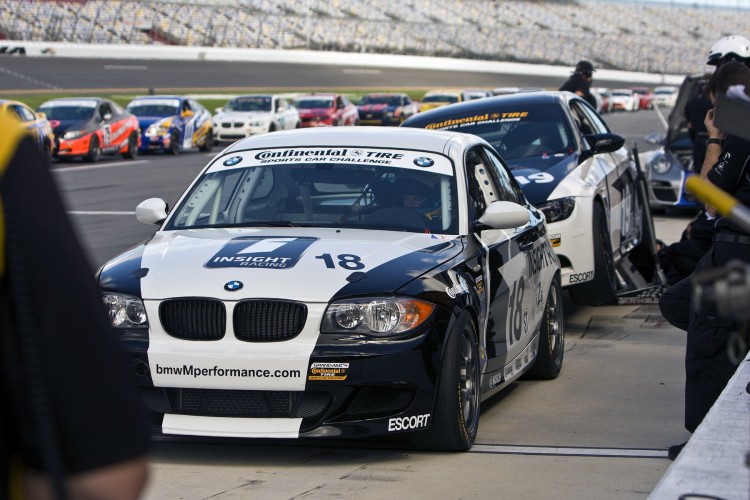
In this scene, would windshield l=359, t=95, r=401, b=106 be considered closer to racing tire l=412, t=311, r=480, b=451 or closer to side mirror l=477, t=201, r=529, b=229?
side mirror l=477, t=201, r=529, b=229

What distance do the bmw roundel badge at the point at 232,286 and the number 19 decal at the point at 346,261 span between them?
0.42 meters

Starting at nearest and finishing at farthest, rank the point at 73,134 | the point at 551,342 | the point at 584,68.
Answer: the point at 551,342 < the point at 584,68 < the point at 73,134

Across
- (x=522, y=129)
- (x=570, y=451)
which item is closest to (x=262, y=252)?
(x=570, y=451)

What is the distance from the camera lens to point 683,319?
20.2 ft

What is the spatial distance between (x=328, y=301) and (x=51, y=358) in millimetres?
4175

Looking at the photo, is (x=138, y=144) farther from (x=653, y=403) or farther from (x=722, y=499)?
(x=722, y=499)

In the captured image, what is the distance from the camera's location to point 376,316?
588 centimetres

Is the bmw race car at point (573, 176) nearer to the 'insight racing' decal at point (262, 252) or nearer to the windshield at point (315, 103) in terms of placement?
the 'insight racing' decal at point (262, 252)

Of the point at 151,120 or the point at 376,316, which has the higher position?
the point at 376,316

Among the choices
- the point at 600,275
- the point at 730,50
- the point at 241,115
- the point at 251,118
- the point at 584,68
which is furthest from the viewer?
the point at 241,115

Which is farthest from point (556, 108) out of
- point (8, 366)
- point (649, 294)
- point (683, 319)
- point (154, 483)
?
point (8, 366)

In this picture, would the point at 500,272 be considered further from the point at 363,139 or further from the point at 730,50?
the point at 730,50

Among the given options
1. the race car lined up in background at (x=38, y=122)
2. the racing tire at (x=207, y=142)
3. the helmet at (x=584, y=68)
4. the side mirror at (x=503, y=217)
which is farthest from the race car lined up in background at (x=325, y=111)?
the side mirror at (x=503, y=217)

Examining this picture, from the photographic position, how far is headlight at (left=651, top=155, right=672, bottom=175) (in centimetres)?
1772
